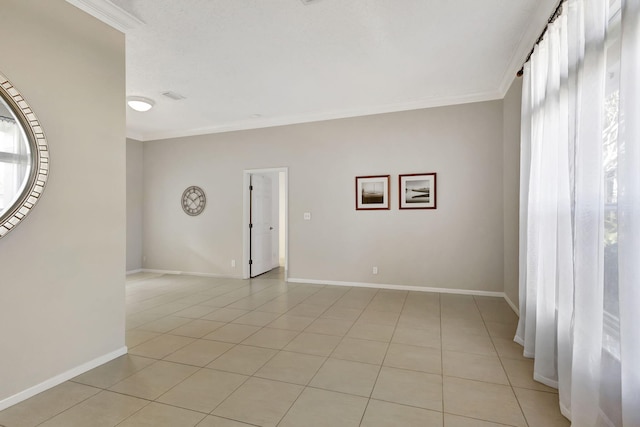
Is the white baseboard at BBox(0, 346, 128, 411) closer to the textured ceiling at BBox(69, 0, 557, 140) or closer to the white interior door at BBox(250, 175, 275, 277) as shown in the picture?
the textured ceiling at BBox(69, 0, 557, 140)

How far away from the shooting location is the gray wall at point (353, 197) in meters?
4.87

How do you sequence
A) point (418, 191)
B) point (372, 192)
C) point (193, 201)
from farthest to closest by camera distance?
point (193, 201)
point (372, 192)
point (418, 191)

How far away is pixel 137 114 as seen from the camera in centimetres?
561

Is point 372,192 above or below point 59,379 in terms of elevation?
above

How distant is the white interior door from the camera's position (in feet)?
21.3

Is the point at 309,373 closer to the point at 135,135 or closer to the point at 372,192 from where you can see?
the point at 372,192

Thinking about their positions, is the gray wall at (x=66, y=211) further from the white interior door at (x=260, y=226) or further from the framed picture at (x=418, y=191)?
the framed picture at (x=418, y=191)

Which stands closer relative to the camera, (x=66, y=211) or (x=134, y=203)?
(x=66, y=211)

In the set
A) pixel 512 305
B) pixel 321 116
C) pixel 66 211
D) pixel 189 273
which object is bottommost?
pixel 189 273

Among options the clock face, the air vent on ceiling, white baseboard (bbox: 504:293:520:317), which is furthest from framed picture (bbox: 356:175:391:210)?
the clock face

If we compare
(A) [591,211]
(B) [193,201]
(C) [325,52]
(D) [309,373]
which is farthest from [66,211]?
(B) [193,201]

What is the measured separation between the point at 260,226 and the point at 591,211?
5.81m

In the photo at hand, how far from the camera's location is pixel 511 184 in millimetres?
4137

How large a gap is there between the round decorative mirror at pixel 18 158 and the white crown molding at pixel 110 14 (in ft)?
3.18
